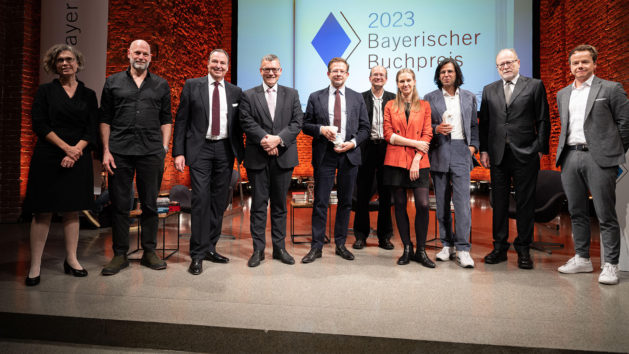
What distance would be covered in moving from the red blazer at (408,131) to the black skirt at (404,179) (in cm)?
5

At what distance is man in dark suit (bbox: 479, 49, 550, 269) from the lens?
3209 millimetres

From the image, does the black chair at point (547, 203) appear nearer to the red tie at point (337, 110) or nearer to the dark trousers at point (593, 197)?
the dark trousers at point (593, 197)

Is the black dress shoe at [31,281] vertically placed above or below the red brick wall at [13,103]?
below

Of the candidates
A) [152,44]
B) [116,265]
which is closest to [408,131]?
[116,265]

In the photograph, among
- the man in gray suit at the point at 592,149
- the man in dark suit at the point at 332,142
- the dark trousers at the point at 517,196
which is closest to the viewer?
the man in gray suit at the point at 592,149

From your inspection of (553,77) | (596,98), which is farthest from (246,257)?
(553,77)

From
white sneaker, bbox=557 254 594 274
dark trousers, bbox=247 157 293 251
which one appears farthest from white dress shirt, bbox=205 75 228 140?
white sneaker, bbox=557 254 594 274

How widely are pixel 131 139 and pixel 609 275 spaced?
371 centimetres

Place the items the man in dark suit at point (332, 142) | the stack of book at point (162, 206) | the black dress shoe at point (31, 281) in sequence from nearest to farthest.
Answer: the black dress shoe at point (31, 281)
the man in dark suit at point (332, 142)
the stack of book at point (162, 206)

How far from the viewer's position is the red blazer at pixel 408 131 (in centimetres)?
319

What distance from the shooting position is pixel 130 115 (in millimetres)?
2971

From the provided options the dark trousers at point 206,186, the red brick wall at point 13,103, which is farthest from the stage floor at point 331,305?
the red brick wall at point 13,103

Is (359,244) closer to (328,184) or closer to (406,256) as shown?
(406,256)

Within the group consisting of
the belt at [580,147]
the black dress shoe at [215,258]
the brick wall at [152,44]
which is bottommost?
the black dress shoe at [215,258]
